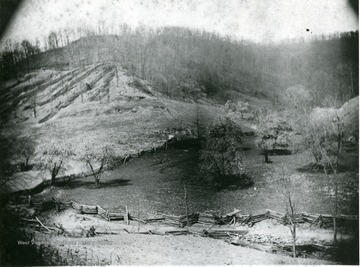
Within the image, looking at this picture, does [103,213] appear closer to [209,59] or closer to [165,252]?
[165,252]

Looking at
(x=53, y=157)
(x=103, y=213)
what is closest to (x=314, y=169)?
(x=103, y=213)

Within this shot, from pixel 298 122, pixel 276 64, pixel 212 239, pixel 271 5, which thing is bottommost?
pixel 212 239

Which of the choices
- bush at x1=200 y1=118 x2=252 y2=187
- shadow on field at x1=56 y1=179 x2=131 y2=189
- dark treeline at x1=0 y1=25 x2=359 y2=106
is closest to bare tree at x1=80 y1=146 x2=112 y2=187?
shadow on field at x1=56 y1=179 x2=131 y2=189

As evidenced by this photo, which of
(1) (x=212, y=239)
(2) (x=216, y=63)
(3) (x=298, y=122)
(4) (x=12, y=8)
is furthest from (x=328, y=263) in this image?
(4) (x=12, y=8)

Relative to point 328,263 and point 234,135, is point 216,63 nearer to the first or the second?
point 234,135

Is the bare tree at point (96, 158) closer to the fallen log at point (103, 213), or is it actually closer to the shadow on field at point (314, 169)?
the fallen log at point (103, 213)
